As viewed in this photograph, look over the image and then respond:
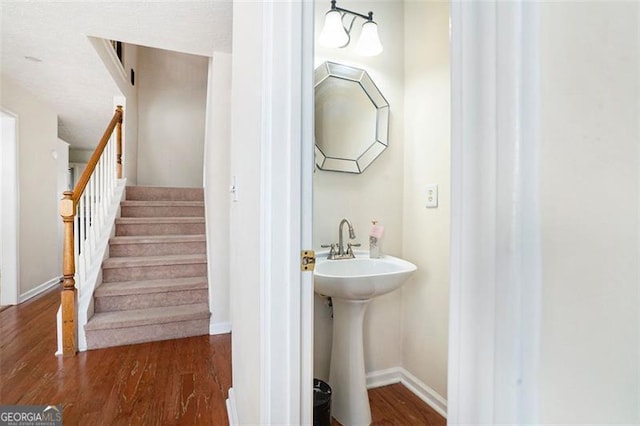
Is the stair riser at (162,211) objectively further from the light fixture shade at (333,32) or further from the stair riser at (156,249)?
the light fixture shade at (333,32)

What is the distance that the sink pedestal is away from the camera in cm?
149

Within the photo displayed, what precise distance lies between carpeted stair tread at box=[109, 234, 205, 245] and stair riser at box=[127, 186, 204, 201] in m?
0.84

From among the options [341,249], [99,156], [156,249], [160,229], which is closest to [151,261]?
[156,249]

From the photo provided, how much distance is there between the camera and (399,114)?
6.21 feet

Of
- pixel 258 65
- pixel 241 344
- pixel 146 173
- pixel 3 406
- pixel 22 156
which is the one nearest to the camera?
pixel 258 65

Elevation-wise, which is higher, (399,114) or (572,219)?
(399,114)

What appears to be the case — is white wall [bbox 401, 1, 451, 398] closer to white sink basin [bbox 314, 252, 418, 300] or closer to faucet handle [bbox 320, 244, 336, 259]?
white sink basin [bbox 314, 252, 418, 300]

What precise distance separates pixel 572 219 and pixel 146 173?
17.7ft

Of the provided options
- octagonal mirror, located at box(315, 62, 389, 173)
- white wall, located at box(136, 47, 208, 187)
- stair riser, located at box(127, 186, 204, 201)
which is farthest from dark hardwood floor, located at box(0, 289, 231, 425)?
white wall, located at box(136, 47, 208, 187)

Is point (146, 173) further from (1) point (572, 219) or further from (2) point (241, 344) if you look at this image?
(1) point (572, 219)

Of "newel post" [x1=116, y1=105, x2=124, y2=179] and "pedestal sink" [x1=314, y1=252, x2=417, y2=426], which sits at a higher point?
"newel post" [x1=116, y1=105, x2=124, y2=179]

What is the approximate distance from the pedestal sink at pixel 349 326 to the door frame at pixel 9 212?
3.56 m

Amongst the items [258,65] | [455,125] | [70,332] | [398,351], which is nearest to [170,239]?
[70,332]

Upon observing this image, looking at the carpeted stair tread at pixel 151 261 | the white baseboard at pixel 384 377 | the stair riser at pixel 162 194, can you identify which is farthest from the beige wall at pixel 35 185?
the white baseboard at pixel 384 377
